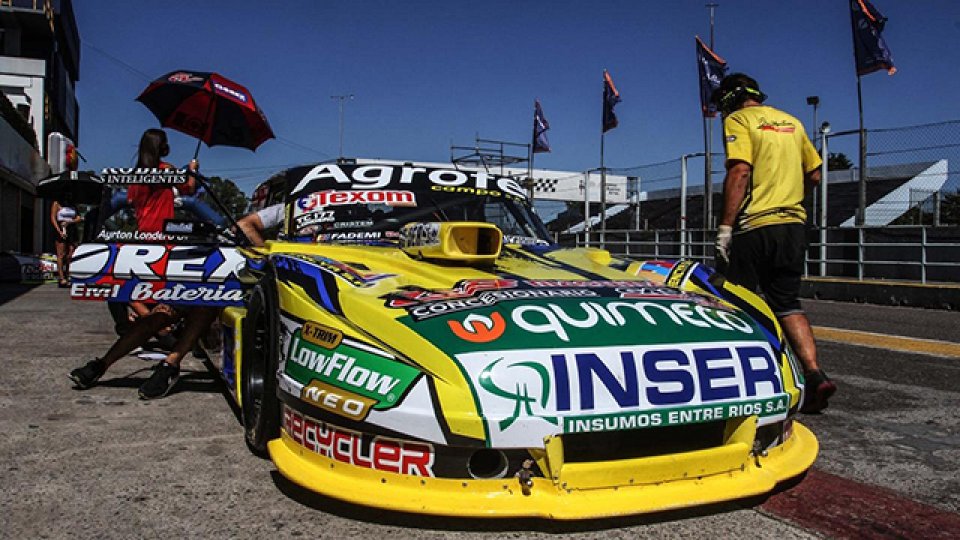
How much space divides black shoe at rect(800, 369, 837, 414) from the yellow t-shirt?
0.79 m

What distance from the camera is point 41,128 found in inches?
1139

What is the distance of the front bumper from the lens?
2041 mm

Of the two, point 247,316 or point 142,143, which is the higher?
point 142,143

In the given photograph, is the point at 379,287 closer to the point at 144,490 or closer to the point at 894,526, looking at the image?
the point at 144,490

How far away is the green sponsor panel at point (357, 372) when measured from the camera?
2.15 meters

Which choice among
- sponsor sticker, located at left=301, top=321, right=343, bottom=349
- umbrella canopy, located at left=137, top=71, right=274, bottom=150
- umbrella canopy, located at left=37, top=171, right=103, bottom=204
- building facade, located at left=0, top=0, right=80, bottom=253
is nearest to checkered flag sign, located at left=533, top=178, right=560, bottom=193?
building facade, located at left=0, top=0, right=80, bottom=253

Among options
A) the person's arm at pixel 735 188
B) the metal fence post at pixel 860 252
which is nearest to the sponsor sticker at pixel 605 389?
the person's arm at pixel 735 188

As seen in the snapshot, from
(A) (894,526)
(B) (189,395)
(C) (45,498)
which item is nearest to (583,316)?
(A) (894,526)

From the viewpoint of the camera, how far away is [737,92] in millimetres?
4062

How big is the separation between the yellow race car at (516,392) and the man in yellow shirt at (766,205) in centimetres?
97

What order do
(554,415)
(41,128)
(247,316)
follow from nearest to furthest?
(554,415) → (247,316) → (41,128)

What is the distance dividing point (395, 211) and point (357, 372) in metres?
1.90

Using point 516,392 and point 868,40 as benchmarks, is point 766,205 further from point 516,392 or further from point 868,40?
point 868,40

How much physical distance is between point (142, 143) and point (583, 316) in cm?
342
